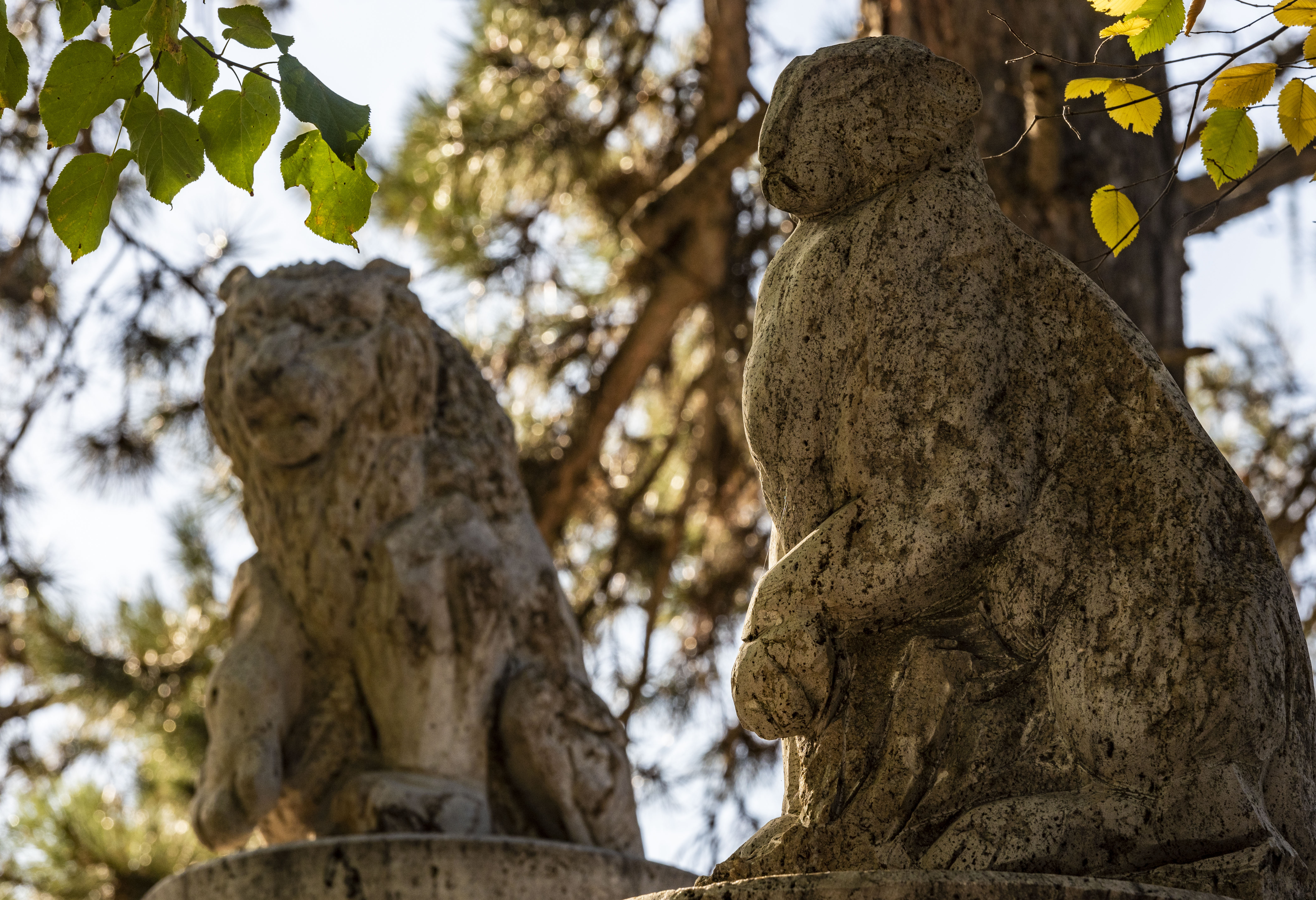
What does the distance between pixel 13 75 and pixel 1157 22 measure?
6.02 ft

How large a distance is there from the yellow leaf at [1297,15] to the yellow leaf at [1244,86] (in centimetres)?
15

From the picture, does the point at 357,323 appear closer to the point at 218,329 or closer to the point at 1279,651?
the point at 218,329

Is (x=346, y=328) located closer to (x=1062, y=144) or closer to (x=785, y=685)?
(x=785, y=685)

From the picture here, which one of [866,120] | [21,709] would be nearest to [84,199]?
[866,120]

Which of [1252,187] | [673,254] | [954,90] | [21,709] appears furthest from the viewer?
[21,709]

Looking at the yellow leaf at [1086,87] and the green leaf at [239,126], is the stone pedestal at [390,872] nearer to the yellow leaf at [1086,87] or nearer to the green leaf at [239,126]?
the green leaf at [239,126]

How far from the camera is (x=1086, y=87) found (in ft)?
8.94

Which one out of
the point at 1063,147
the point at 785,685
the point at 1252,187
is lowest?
the point at 785,685

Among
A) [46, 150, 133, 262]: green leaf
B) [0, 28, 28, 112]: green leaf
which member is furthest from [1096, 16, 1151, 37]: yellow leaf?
[0, 28, 28, 112]: green leaf

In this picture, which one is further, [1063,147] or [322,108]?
[1063,147]

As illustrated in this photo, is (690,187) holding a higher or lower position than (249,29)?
higher

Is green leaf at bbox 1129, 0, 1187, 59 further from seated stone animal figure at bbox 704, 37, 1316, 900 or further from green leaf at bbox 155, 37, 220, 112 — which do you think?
green leaf at bbox 155, 37, 220, 112

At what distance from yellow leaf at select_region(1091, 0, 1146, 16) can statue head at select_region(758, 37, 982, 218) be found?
10.5 inches

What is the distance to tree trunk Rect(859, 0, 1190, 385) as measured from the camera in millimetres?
5184
